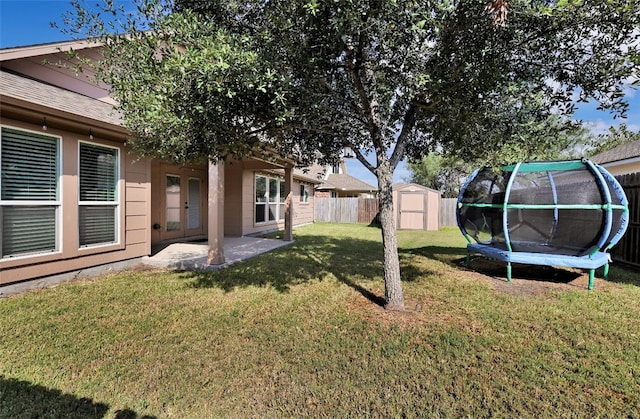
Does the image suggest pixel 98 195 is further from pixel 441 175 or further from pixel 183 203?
pixel 441 175

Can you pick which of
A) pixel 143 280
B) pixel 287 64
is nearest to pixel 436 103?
pixel 287 64

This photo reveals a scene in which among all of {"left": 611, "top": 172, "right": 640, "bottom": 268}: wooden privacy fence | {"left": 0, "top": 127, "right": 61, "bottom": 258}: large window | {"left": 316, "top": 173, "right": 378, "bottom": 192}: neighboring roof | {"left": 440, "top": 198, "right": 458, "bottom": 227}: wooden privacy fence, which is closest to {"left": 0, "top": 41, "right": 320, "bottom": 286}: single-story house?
{"left": 0, "top": 127, "right": 61, "bottom": 258}: large window

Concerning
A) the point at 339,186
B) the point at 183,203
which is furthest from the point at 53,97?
the point at 339,186

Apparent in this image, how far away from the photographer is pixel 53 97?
17.3ft

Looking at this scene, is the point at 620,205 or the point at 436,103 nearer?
the point at 436,103

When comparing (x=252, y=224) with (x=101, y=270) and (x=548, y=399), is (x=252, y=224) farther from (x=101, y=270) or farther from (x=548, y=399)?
(x=548, y=399)

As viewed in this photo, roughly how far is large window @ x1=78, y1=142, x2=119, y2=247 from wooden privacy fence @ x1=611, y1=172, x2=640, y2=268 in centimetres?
1162

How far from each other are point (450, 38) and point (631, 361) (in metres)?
3.85

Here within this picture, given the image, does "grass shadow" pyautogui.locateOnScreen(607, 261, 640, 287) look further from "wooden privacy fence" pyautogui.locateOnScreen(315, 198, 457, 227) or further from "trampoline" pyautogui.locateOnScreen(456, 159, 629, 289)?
"wooden privacy fence" pyautogui.locateOnScreen(315, 198, 457, 227)

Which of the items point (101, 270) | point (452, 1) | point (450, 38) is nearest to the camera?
point (452, 1)

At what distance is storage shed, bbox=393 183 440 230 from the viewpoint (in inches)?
663

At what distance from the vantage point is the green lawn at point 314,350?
241 cm

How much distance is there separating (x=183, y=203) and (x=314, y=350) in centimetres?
817

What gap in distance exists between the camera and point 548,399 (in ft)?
8.04
